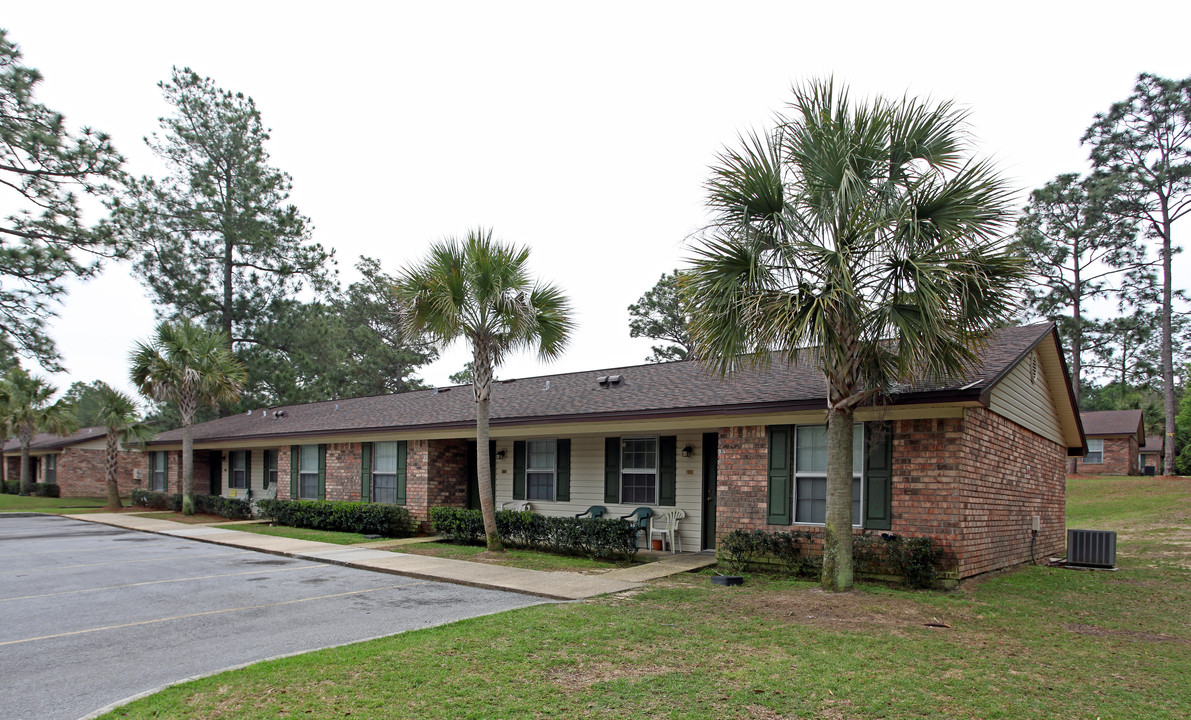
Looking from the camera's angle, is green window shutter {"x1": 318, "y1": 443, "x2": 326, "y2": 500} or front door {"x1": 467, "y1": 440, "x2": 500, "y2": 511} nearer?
front door {"x1": 467, "y1": 440, "x2": 500, "y2": 511}

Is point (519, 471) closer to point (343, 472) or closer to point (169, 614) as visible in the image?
point (343, 472)

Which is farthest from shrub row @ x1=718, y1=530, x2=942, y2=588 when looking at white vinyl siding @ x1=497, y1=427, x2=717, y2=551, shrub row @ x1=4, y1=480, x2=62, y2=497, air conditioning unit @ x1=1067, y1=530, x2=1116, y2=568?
shrub row @ x1=4, y1=480, x2=62, y2=497

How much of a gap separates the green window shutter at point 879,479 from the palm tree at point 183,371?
2002cm

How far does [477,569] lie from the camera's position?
11219 mm

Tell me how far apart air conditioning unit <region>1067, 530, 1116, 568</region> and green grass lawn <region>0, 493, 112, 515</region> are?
29528mm

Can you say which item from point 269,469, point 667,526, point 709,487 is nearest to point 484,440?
point 667,526

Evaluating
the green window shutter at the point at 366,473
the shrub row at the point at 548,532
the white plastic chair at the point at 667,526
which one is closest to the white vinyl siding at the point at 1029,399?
the white plastic chair at the point at 667,526

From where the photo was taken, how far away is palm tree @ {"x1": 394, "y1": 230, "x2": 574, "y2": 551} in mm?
12359

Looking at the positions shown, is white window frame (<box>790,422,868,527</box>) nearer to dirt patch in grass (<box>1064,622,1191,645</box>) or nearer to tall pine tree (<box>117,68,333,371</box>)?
dirt patch in grass (<box>1064,622,1191,645</box>)

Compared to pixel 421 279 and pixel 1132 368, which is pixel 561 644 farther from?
pixel 1132 368

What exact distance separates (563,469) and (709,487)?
11.4ft

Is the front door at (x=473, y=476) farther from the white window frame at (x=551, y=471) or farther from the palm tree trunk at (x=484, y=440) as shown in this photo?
the palm tree trunk at (x=484, y=440)

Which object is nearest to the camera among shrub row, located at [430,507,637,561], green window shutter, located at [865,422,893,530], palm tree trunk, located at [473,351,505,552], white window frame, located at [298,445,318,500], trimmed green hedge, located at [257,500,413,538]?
green window shutter, located at [865,422,893,530]

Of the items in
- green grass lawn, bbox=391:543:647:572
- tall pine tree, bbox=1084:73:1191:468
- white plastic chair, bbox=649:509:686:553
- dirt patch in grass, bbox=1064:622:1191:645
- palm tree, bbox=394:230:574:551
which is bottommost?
green grass lawn, bbox=391:543:647:572
